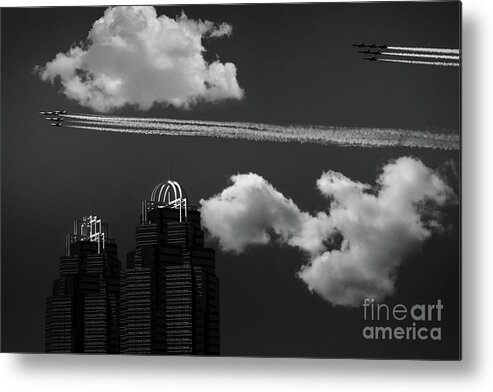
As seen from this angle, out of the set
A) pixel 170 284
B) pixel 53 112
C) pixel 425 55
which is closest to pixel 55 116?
pixel 53 112

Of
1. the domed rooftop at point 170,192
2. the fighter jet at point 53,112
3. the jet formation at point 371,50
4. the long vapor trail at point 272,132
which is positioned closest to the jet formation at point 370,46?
the jet formation at point 371,50

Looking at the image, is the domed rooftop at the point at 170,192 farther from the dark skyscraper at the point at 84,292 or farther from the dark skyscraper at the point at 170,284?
the dark skyscraper at the point at 84,292

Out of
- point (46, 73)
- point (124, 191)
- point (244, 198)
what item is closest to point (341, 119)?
point (244, 198)

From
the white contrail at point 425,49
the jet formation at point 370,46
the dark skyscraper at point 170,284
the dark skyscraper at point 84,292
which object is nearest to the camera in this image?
the white contrail at point 425,49

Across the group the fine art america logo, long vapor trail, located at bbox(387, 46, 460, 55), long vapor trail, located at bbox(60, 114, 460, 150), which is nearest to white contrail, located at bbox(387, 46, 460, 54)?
long vapor trail, located at bbox(387, 46, 460, 55)

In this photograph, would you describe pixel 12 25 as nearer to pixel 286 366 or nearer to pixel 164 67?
pixel 164 67

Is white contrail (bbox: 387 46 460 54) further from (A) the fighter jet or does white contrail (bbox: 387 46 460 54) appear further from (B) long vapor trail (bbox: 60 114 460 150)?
(A) the fighter jet
